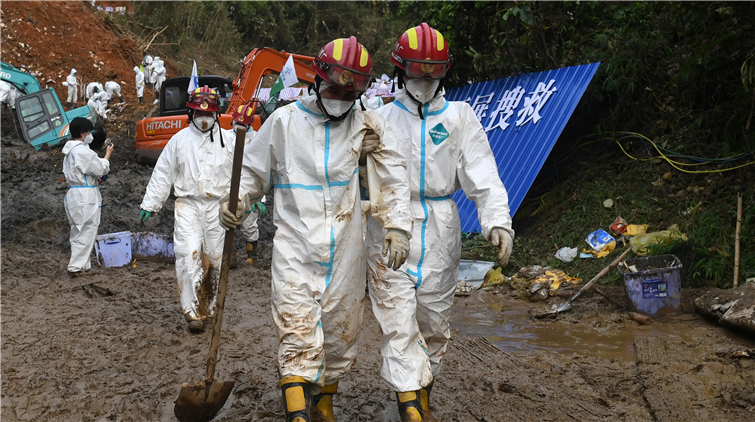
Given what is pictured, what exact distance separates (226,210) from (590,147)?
19.8ft

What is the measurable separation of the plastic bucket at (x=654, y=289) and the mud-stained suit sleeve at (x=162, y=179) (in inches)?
154

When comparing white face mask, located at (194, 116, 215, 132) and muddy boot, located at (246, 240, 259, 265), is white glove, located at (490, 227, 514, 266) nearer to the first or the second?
white face mask, located at (194, 116, 215, 132)

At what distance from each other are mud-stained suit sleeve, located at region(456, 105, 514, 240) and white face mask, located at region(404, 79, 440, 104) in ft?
0.71

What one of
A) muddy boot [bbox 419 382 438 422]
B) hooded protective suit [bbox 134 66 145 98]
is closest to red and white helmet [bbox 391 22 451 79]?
muddy boot [bbox 419 382 438 422]

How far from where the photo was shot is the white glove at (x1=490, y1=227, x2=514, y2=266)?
11.4 ft

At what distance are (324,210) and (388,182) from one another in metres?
0.36

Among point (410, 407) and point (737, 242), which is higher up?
point (410, 407)

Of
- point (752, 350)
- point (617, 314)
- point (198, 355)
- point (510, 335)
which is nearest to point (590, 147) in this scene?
point (617, 314)

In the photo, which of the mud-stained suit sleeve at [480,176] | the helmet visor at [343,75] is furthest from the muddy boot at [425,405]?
the helmet visor at [343,75]

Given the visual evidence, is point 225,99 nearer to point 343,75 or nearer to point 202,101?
point 202,101

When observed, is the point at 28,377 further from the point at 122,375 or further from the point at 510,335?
the point at 510,335

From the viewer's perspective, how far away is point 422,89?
12.2 feet

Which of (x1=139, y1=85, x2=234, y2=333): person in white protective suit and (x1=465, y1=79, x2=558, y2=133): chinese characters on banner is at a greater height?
(x1=139, y1=85, x2=234, y2=333): person in white protective suit

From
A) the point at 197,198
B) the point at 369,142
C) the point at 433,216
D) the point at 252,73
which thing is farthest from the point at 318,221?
the point at 252,73
